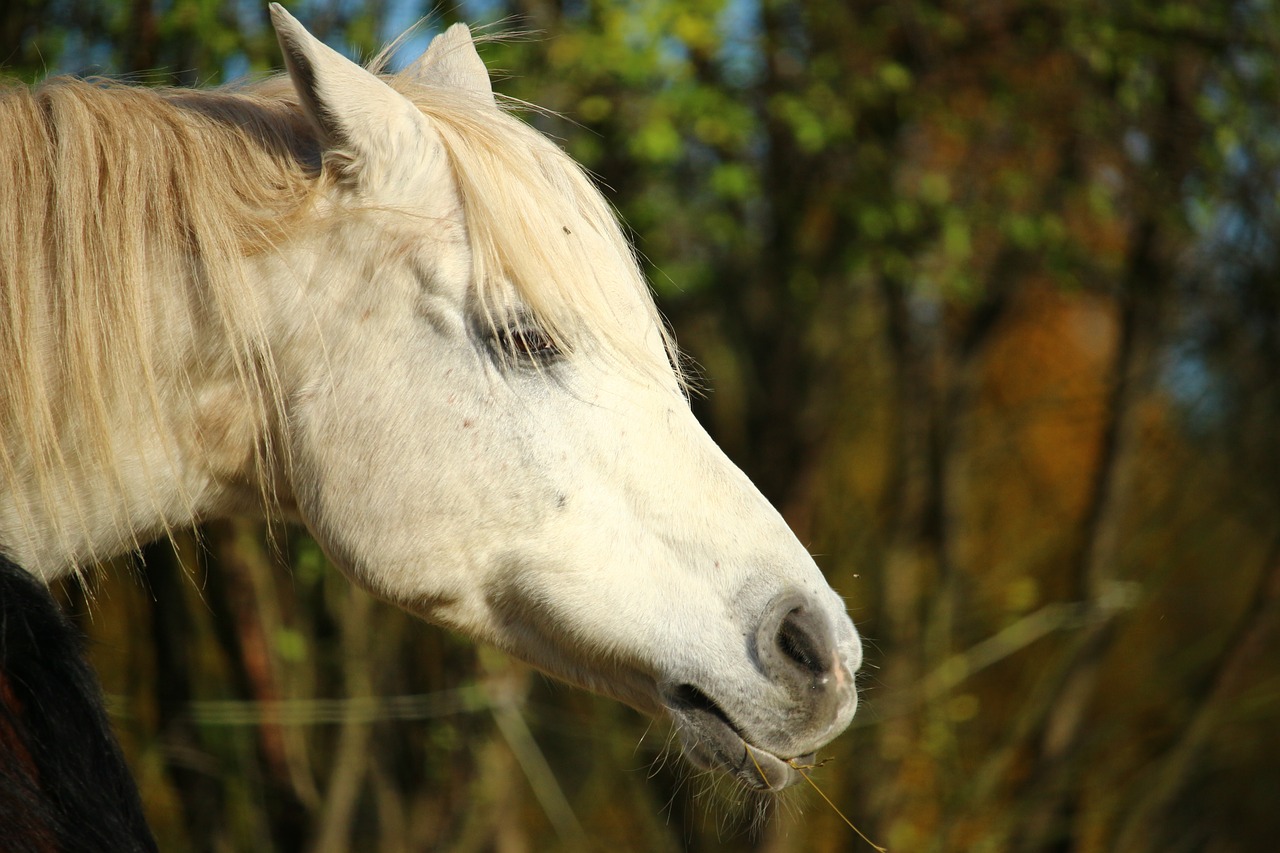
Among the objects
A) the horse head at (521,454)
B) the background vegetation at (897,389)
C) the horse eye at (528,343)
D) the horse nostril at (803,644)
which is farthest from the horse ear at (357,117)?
the background vegetation at (897,389)

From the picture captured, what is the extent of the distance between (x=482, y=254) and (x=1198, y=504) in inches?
239

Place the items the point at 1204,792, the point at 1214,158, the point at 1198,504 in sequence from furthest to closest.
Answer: the point at 1204,792 < the point at 1198,504 < the point at 1214,158

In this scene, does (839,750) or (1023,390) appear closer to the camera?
(839,750)

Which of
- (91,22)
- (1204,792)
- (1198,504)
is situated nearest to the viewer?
(91,22)

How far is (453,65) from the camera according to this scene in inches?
80.3

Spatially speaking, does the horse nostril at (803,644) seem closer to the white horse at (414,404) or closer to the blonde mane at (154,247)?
the white horse at (414,404)

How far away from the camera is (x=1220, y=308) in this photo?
4945 millimetres

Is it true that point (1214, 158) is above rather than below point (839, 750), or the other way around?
above

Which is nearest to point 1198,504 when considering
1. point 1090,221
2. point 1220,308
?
point 1220,308

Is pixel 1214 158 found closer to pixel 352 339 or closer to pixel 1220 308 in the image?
pixel 1220 308

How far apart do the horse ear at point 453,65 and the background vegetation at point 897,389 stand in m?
0.99

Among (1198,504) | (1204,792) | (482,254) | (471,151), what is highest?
(471,151)

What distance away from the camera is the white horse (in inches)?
61.1

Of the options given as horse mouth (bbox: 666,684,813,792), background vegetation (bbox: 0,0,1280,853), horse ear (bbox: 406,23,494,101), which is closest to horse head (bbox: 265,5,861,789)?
horse mouth (bbox: 666,684,813,792)
